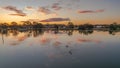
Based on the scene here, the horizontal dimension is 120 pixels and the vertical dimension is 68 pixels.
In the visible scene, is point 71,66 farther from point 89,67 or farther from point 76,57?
point 76,57

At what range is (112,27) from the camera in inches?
1747

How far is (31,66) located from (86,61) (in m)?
2.01

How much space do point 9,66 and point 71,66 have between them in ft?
6.86

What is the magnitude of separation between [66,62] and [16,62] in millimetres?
1848

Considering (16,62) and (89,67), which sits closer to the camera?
(89,67)

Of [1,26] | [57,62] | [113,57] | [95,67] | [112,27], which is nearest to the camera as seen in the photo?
[95,67]

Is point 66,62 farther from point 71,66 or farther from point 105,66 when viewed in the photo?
point 105,66

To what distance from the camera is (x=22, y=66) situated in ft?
26.2

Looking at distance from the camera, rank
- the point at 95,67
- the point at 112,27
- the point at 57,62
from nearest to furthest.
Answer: the point at 95,67, the point at 57,62, the point at 112,27

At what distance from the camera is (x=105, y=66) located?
7805mm

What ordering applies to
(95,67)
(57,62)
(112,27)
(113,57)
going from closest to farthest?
(95,67), (57,62), (113,57), (112,27)

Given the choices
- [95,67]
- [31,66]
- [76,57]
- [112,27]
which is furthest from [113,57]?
[112,27]

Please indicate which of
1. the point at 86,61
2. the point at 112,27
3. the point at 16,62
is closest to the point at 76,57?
→ the point at 86,61

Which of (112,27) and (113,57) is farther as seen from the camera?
(112,27)
